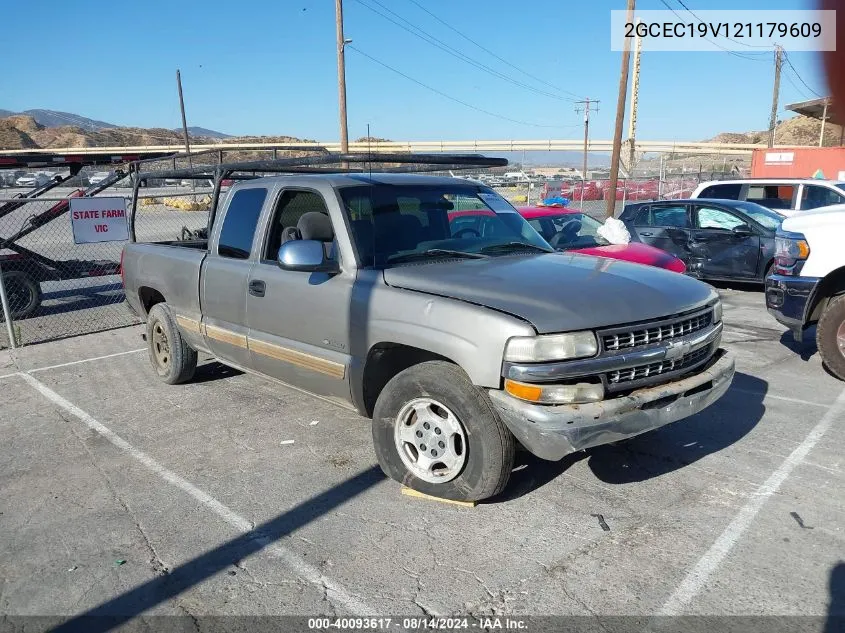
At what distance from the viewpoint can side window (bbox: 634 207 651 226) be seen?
1176 centimetres

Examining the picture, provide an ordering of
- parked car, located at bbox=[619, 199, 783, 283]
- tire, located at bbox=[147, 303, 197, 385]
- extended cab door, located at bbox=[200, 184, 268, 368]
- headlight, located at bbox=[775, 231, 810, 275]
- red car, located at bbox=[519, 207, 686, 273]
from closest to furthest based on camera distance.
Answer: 1. extended cab door, located at bbox=[200, 184, 268, 368]
2. tire, located at bbox=[147, 303, 197, 385]
3. headlight, located at bbox=[775, 231, 810, 275]
4. red car, located at bbox=[519, 207, 686, 273]
5. parked car, located at bbox=[619, 199, 783, 283]

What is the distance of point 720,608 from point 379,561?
1.52 metres

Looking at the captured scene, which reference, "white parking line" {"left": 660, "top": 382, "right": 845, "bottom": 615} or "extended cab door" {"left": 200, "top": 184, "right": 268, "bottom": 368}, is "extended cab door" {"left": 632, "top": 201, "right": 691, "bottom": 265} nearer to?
"white parking line" {"left": 660, "top": 382, "right": 845, "bottom": 615}

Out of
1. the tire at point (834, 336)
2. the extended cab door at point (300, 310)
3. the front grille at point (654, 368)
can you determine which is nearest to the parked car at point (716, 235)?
the tire at point (834, 336)

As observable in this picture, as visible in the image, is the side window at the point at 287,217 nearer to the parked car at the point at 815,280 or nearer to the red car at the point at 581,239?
the red car at the point at 581,239

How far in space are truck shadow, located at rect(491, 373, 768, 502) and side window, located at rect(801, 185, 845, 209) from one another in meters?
8.66

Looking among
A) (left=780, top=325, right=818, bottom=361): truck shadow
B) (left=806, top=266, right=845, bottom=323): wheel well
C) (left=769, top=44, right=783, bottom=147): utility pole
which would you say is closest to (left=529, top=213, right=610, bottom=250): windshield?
(left=780, top=325, right=818, bottom=361): truck shadow

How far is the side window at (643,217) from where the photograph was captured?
1176 centimetres

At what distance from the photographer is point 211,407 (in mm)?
5422

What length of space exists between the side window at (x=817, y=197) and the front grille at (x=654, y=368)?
10068 mm

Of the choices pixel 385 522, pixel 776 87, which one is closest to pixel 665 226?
pixel 385 522

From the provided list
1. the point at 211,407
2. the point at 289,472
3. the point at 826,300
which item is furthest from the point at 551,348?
the point at 826,300

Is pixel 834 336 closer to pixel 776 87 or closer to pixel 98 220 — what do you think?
pixel 98 220

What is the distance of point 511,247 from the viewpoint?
4496 mm
